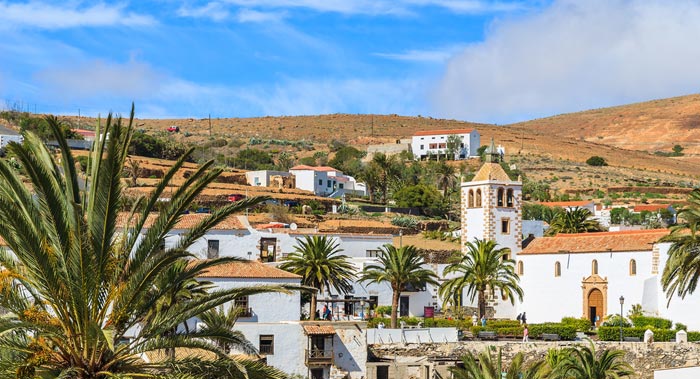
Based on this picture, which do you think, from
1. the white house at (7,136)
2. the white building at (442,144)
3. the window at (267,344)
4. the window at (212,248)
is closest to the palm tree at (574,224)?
the window at (212,248)

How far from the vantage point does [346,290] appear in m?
52.4

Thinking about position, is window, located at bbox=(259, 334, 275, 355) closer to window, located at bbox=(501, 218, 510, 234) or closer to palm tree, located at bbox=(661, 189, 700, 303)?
palm tree, located at bbox=(661, 189, 700, 303)

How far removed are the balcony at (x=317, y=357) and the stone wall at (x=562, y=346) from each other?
424cm

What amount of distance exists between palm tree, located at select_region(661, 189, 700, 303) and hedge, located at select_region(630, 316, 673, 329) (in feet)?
4.20

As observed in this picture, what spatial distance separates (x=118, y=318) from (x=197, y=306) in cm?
159

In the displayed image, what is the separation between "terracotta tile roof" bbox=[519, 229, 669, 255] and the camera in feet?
180

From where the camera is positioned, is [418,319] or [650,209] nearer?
[418,319]

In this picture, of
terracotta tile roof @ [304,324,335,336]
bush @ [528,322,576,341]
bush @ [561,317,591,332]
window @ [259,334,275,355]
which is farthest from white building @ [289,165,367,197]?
window @ [259,334,275,355]

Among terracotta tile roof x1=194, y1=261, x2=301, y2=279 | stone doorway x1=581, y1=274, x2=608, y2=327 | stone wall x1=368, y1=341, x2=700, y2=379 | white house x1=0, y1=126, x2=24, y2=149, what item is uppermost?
white house x1=0, y1=126, x2=24, y2=149

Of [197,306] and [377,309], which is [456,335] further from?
[197,306]

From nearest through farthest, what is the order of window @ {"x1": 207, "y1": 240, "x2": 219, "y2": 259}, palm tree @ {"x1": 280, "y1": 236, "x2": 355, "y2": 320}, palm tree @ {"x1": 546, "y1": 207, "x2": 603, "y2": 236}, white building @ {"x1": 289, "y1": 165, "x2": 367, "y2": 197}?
palm tree @ {"x1": 280, "y1": 236, "x2": 355, "y2": 320}, window @ {"x1": 207, "y1": 240, "x2": 219, "y2": 259}, palm tree @ {"x1": 546, "y1": 207, "x2": 603, "y2": 236}, white building @ {"x1": 289, "y1": 165, "x2": 367, "y2": 197}

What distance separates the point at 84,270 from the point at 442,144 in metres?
120

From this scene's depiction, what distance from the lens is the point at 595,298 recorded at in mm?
57219

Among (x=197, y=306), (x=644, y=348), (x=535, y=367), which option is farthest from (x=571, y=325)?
(x=197, y=306)
